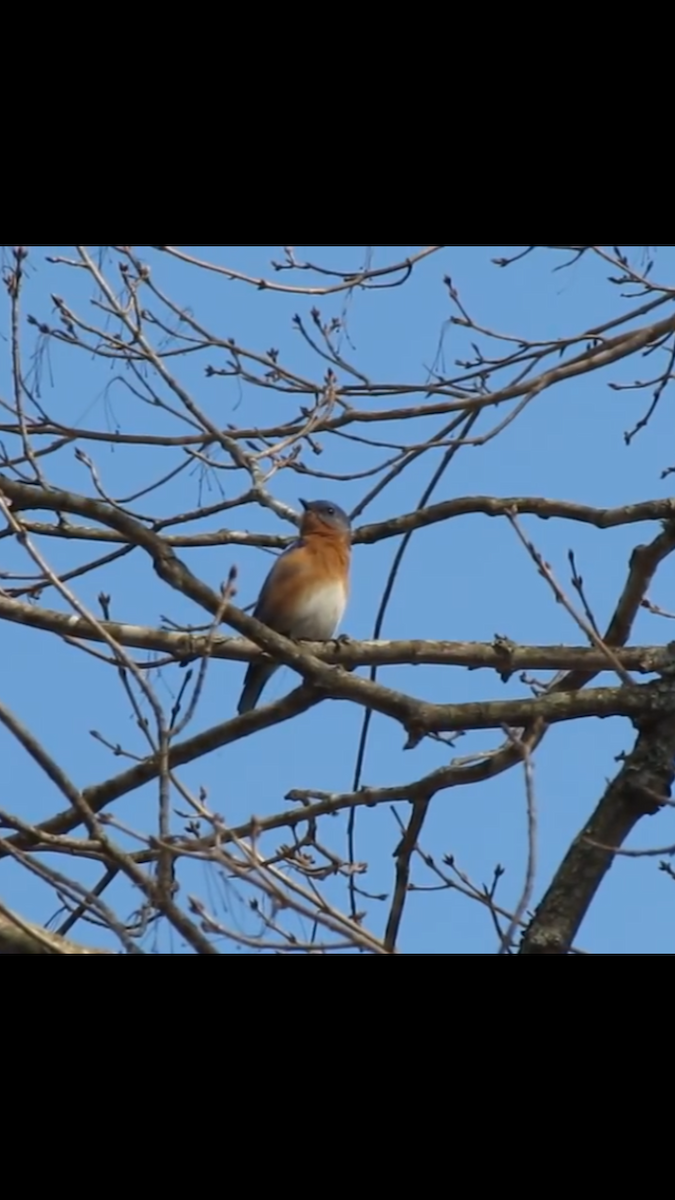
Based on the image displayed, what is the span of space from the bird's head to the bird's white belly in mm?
252

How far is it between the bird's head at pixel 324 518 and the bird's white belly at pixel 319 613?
9.9 inches

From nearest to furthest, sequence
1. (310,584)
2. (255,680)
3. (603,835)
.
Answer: (603,835)
(255,680)
(310,584)

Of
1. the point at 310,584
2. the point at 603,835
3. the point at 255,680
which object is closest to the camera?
the point at 603,835

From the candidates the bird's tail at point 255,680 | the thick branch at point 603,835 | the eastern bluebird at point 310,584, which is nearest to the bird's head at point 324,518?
the eastern bluebird at point 310,584

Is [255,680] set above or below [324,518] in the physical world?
below

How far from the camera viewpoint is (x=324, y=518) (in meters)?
6.51

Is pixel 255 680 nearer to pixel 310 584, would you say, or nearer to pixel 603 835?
pixel 310 584

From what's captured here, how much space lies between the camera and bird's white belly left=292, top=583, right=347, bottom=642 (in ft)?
20.8

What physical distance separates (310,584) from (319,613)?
13 cm

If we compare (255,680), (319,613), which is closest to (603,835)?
(255,680)

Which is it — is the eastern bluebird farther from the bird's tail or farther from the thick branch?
the thick branch

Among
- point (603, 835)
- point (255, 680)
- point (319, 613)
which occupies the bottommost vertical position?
point (603, 835)
